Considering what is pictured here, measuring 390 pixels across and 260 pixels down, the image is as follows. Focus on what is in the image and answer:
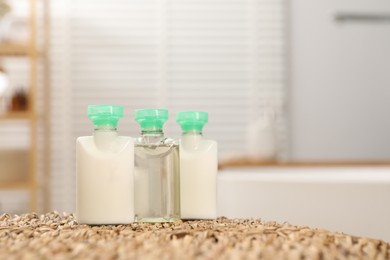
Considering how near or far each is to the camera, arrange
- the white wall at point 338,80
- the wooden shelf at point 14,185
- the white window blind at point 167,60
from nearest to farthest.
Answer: the wooden shelf at point 14,185 < the white wall at point 338,80 < the white window blind at point 167,60

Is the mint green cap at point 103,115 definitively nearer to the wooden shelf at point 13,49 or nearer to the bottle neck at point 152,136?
the bottle neck at point 152,136

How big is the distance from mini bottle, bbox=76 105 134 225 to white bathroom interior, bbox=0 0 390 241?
7.62 feet

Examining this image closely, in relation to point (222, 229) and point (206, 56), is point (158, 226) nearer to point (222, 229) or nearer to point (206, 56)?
point (222, 229)

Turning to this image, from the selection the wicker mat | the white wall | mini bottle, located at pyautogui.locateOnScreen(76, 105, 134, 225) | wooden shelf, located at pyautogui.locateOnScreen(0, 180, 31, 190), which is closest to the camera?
the wicker mat

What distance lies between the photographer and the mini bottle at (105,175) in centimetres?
80

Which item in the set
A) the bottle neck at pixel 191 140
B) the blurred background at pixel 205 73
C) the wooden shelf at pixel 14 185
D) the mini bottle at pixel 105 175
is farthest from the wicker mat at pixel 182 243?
the blurred background at pixel 205 73

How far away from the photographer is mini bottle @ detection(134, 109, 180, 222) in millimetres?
831

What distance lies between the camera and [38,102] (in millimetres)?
3283

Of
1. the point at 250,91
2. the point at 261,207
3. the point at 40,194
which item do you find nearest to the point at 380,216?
the point at 261,207

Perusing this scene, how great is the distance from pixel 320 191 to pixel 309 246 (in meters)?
1.35

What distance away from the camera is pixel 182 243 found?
649 millimetres

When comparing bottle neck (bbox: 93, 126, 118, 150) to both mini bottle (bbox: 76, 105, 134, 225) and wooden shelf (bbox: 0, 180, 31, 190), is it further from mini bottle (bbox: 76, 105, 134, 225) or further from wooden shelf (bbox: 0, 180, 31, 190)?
wooden shelf (bbox: 0, 180, 31, 190)

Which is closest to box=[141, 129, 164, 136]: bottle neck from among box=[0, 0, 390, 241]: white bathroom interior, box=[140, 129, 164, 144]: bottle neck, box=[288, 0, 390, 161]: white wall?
box=[140, 129, 164, 144]: bottle neck

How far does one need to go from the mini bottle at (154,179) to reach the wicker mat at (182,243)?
6cm
